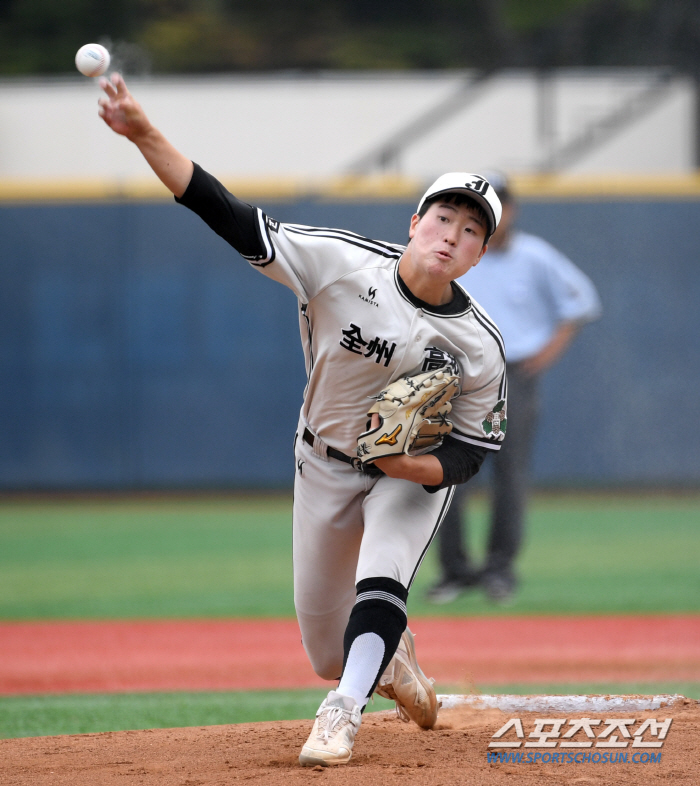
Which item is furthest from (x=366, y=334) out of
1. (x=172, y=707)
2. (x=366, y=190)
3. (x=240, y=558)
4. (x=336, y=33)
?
(x=336, y=33)

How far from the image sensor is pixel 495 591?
6.22 m

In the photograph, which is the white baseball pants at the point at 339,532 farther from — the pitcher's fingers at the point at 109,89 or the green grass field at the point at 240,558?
the green grass field at the point at 240,558

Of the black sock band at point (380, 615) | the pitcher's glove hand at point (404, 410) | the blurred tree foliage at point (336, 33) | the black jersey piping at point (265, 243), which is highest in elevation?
the blurred tree foliage at point (336, 33)

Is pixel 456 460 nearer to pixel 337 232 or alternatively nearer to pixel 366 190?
pixel 337 232

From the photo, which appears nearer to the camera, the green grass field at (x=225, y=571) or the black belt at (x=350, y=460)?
the black belt at (x=350, y=460)

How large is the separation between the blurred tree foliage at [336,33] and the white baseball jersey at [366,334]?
14.1 meters

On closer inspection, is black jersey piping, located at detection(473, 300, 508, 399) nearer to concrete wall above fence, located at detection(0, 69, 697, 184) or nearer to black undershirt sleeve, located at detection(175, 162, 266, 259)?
black undershirt sleeve, located at detection(175, 162, 266, 259)

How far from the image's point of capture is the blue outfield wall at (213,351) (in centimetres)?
1147

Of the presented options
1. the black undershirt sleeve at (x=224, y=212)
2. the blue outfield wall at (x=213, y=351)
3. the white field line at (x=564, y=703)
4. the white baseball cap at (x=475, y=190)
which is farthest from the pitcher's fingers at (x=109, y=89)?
the blue outfield wall at (x=213, y=351)

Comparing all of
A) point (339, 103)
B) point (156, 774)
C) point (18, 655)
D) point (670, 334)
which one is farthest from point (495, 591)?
point (339, 103)

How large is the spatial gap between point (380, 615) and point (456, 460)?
1.64 feet

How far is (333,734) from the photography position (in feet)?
9.68

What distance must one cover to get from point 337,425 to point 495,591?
10.2 feet

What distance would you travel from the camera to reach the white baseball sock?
118 inches
